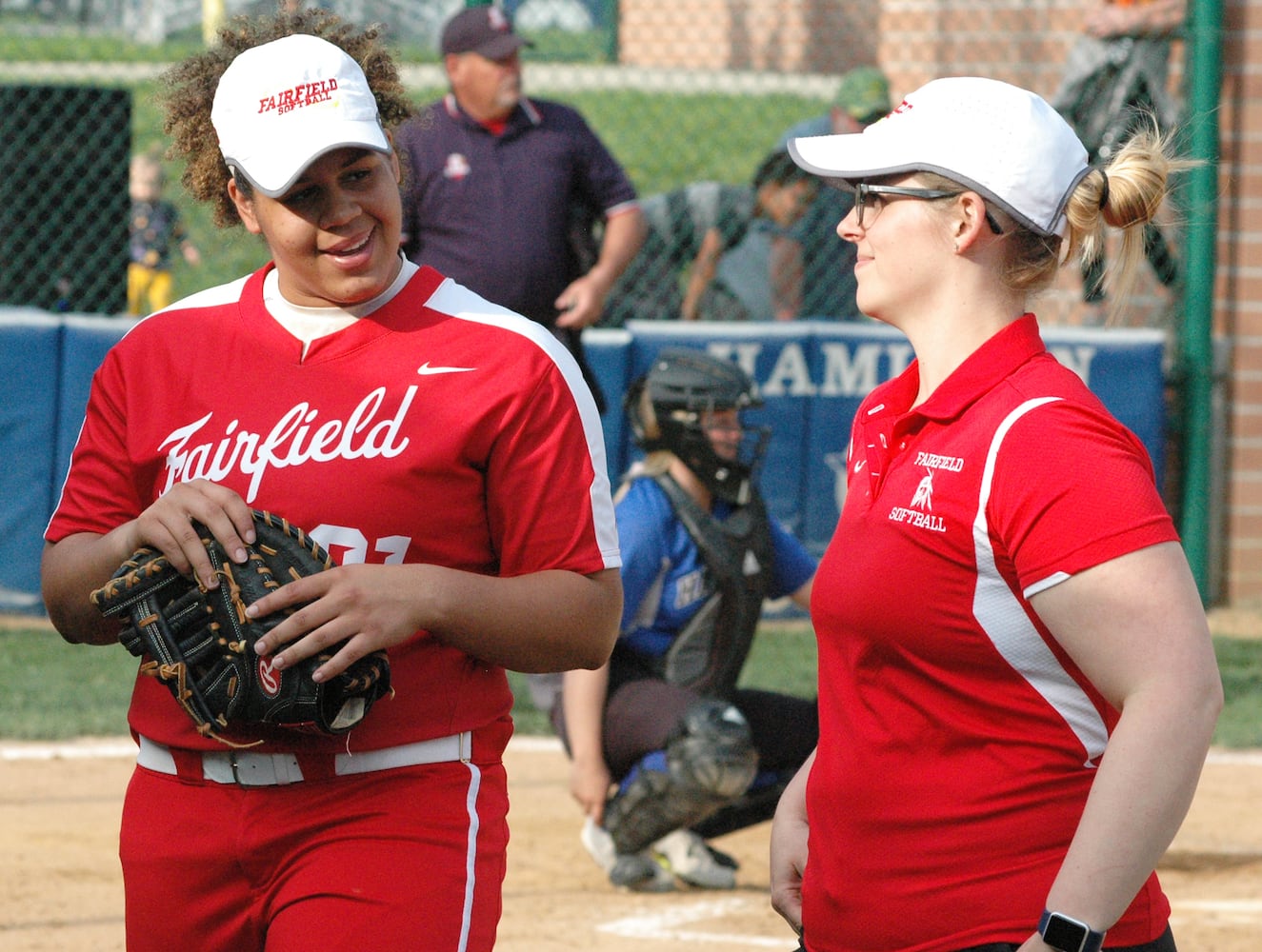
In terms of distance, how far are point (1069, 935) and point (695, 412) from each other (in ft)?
10.4

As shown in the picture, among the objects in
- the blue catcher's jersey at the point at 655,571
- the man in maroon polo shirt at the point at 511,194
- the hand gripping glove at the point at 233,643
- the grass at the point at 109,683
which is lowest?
the grass at the point at 109,683

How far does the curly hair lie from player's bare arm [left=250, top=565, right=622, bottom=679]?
82 centimetres

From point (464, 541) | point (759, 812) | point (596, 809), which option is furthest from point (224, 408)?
point (759, 812)

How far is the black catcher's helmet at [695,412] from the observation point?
5.00 meters

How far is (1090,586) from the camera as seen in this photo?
195 centimetres

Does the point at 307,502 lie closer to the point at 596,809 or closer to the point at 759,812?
the point at 596,809

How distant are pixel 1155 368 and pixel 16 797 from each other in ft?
18.7

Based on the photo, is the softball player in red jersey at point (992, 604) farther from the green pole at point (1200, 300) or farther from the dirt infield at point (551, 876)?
the green pole at point (1200, 300)

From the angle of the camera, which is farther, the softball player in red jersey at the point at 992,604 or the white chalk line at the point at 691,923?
the white chalk line at the point at 691,923

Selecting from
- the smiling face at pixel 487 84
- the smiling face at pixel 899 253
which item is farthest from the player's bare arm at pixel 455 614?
the smiling face at pixel 487 84

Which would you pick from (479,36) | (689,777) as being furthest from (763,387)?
(689,777)

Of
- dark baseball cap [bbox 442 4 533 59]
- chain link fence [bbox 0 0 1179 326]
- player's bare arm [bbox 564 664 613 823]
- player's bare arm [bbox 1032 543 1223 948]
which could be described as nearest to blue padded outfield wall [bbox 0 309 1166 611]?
chain link fence [bbox 0 0 1179 326]

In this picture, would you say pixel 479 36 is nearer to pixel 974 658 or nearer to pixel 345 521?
pixel 345 521

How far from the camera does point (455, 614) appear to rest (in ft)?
7.75
